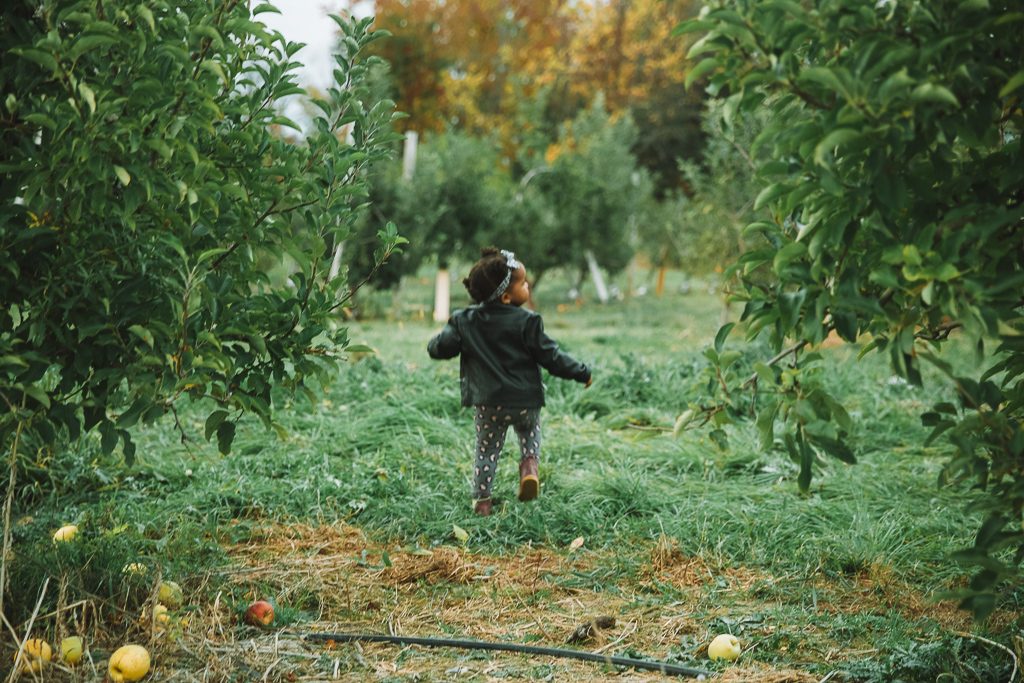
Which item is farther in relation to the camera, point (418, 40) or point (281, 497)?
point (418, 40)

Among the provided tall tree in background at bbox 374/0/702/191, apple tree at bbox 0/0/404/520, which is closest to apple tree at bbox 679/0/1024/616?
apple tree at bbox 0/0/404/520

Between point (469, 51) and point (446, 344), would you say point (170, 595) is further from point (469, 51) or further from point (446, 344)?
point (469, 51)

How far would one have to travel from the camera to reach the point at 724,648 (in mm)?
3594

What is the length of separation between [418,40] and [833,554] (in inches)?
918

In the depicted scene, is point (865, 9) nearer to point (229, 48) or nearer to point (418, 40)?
point (229, 48)

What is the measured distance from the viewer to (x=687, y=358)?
10.3 meters

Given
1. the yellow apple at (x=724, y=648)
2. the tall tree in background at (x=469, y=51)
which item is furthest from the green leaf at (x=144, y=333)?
the tall tree in background at (x=469, y=51)

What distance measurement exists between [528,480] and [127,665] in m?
2.58

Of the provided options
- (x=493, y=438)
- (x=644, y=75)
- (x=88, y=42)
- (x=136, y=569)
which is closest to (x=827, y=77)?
(x=88, y=42)

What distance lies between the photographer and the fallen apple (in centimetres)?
382

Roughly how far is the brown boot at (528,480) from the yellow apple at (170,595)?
2064 millimetres

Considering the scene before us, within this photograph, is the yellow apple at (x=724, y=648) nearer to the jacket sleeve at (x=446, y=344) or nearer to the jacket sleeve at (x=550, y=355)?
the jacket sleeve at (x=550, y=355)

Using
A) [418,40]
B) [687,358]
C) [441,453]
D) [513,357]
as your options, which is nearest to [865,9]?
[513,357]

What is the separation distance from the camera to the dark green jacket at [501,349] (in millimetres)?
5562
